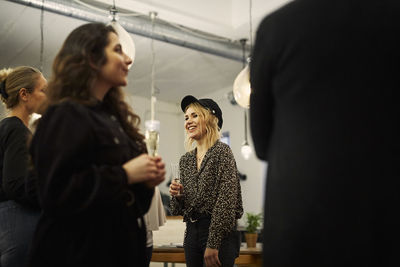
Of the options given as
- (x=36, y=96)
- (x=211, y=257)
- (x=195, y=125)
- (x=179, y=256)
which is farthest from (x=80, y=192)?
(x=179, y=256)

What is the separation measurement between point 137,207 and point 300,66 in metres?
0.68

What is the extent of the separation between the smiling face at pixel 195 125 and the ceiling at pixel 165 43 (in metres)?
2.32

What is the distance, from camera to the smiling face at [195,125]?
2.62 metres

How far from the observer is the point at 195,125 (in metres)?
2.64

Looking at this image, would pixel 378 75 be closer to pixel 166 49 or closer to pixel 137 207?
pixel 137 207

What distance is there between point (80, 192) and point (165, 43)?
5353 millimetres

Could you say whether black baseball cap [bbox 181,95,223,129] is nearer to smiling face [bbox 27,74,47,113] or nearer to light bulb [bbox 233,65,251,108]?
light bulb [bbox 233,65,251,108]

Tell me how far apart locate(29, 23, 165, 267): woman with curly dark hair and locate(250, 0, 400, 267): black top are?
433 millimetres

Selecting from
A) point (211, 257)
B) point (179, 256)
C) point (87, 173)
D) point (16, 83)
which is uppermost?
point (16, 83)

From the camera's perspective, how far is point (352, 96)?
3.22 feet

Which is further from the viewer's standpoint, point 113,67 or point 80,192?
point 113,67

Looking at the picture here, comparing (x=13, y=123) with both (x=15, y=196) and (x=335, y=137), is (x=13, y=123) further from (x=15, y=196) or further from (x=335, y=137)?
(x=335, y=137)

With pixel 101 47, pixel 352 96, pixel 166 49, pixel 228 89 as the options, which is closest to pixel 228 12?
pixel 166 49

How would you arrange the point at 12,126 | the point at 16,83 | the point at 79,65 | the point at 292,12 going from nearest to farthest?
1. the point at 292,12
2. the point at 79,65
3. the point at 12,126
4. the point at 16,83
